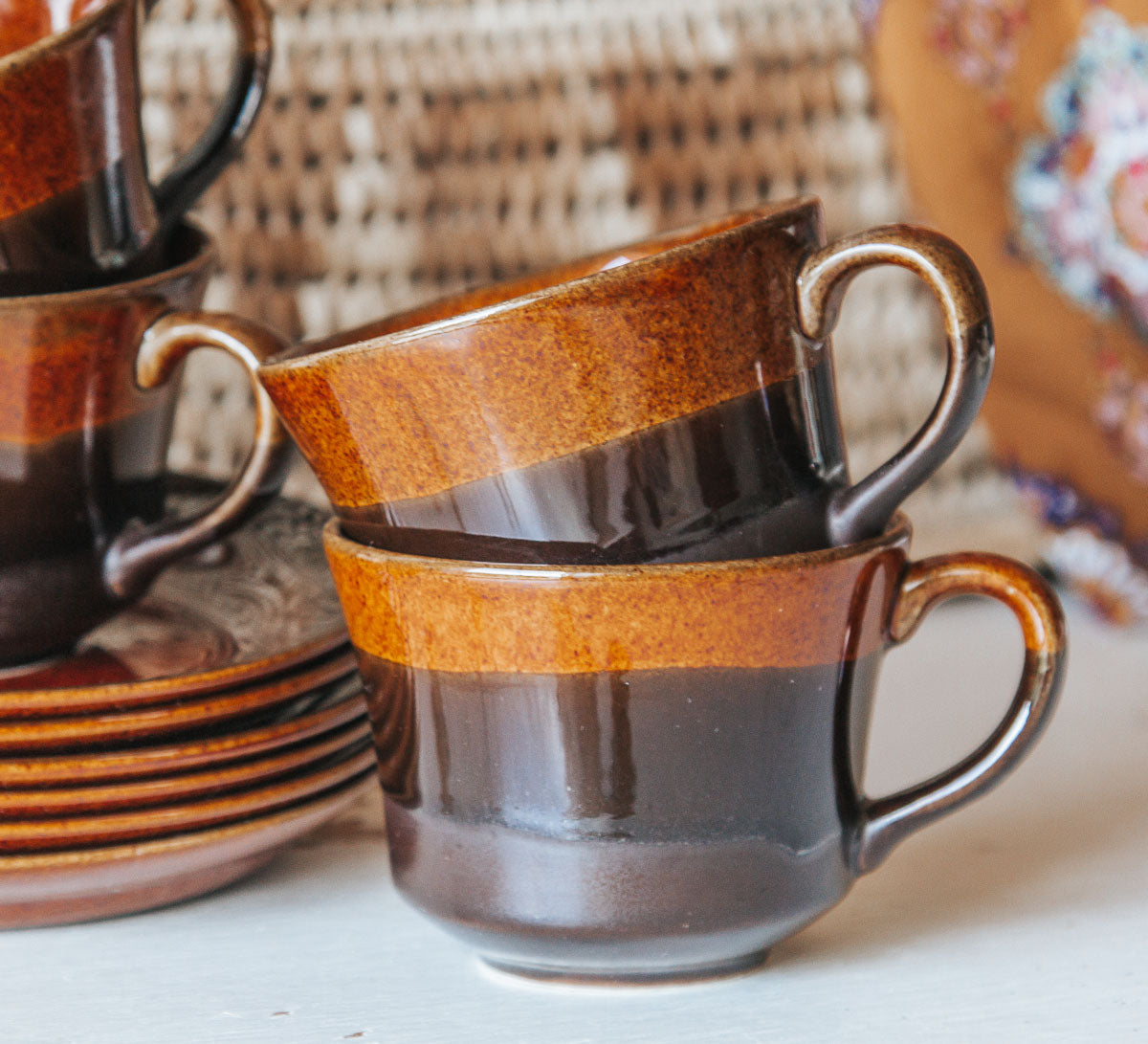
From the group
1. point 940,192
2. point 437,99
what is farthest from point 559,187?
point 940,192

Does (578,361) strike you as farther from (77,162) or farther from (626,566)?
(77,162)

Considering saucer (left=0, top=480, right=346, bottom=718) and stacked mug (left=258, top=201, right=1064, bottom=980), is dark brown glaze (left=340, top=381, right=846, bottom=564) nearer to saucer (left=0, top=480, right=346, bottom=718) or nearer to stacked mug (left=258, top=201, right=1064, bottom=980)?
stacked mug (left=258, top=201, right=1064, bottom=980)

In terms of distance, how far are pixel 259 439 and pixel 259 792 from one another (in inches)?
4.6

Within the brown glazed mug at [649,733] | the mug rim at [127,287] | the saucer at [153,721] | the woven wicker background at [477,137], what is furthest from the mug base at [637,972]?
the woven wicker background at [477,137]

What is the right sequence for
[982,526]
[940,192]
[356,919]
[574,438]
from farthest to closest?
1. [982,526]
2. [940,192]
3. [356,919]
4. [574,438]

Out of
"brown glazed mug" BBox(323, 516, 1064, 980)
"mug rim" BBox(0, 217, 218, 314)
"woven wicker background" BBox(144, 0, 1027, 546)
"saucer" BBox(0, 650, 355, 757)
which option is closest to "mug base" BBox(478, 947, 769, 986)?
"brown glazed mug" BBox(323, 516, 1064, 980)

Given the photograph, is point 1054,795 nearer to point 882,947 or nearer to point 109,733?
point 882,947

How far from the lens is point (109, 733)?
450 mm

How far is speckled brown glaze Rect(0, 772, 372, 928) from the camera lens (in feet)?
1.46

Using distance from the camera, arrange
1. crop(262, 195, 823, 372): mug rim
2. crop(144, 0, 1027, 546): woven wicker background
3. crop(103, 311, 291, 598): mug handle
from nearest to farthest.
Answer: crop(262, 195, 823, 372): mug rim < crop(103, 311, 291, 598): mug handle < crop(144, 0, 1027, 546): woven wicker background

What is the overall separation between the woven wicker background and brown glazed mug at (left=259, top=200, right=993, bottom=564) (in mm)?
427

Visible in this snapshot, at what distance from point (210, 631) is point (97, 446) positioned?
85 mm

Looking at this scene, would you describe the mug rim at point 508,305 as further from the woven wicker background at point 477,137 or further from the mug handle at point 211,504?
the woven wicker background at point 477,137

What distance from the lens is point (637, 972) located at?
1.40 feet
